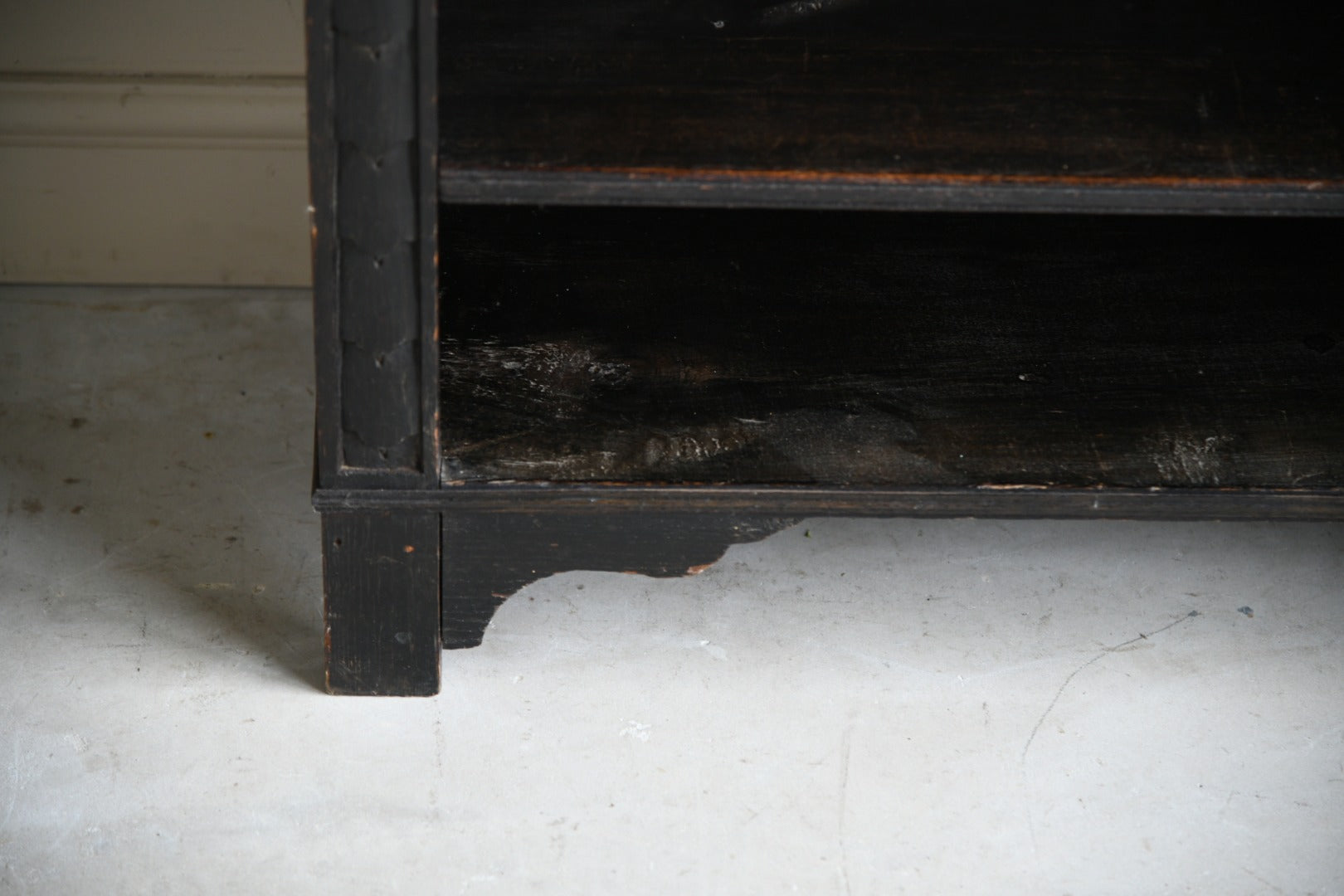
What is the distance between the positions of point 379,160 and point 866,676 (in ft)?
1.91

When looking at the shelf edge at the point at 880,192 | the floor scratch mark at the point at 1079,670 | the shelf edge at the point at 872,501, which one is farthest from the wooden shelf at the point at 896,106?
the floor scratch mark at the point at 1079,670

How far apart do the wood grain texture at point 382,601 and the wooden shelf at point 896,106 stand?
0.89 ft

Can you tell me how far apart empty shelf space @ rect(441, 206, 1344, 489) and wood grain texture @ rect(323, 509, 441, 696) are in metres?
0.07

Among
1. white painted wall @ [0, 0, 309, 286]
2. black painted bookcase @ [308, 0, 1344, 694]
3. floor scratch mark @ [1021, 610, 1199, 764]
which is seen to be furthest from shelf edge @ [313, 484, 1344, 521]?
white painted wall @ [0, 0, 309, 286]

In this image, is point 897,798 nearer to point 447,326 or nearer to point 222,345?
point 447,326

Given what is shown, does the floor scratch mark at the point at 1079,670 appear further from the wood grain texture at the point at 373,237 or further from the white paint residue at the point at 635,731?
the wood grain texture at the point at 373,237

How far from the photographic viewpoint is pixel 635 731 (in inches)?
43.8

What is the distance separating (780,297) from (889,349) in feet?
0.42

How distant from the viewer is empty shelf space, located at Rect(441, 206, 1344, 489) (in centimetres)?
114

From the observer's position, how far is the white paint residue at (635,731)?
3.63ft

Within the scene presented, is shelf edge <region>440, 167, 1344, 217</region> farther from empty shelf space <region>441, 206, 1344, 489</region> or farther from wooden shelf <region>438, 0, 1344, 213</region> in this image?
empty shelf space <region>441, 206, 1344, 489</region>

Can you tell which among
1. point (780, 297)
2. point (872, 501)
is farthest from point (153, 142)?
point (872, 501)

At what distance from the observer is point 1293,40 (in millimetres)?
1155

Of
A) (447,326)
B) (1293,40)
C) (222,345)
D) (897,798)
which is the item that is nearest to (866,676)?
(897,798)
